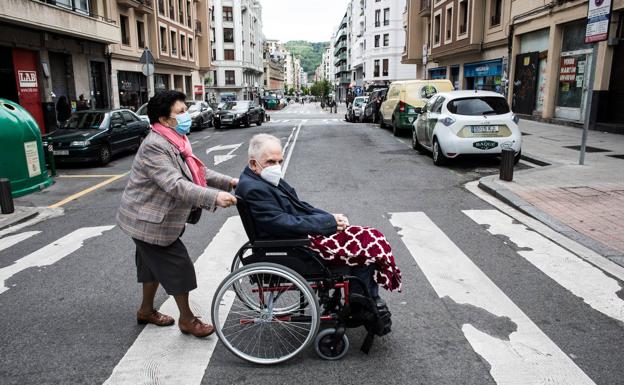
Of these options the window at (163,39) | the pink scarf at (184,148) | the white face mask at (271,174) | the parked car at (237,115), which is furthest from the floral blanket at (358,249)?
the window at (163,39)

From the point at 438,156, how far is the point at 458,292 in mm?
7243

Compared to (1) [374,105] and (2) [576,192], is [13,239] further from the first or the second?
(1) [374,105]

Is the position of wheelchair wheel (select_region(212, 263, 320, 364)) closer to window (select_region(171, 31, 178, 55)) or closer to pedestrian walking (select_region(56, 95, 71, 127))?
pedestrian walking (select_region(56, 95, 71, 127))

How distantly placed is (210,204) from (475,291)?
258 cm

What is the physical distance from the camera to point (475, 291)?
4.40 m

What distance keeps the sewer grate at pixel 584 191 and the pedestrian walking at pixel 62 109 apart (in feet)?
61.7

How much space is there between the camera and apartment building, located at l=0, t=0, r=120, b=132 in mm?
17531

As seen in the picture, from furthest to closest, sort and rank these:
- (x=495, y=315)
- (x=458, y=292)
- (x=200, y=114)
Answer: (x=200, y=114) < (x=458, y=292) < (x=495, y=315)

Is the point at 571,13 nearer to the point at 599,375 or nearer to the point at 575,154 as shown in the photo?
the point at 575,154

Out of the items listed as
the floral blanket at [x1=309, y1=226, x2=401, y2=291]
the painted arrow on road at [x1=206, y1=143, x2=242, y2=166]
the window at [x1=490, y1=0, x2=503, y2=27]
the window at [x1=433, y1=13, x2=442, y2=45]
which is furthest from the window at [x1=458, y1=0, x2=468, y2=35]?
the floral blanket at [x1=309, y1=226, x2=401, y2=291]

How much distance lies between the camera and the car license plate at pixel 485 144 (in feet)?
34.1

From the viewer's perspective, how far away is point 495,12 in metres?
26.6

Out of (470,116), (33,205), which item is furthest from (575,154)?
(33,205)

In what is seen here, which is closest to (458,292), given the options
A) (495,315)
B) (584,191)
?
(495,315)
